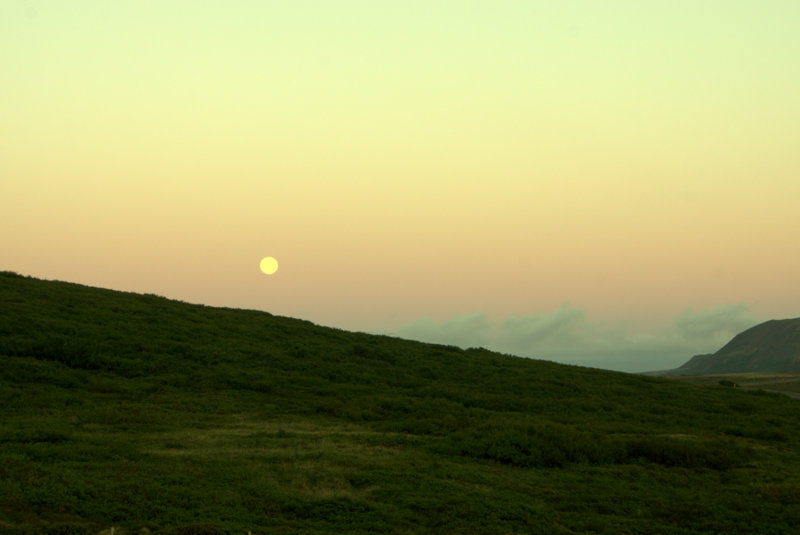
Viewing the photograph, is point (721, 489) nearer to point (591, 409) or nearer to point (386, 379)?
point (591, 409)

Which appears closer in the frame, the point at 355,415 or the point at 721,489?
the point at 721,489

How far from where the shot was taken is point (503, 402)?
4338 centimetres

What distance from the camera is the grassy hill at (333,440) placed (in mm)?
18812

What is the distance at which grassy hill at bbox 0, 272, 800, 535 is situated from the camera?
61.7 ft

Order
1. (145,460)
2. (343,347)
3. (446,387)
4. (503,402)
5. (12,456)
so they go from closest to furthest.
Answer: (12,456) → (145,460) → (503,402) → (446,387) → (343,347)

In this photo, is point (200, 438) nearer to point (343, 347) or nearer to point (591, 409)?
point (591, 409)

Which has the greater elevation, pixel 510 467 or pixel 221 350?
pixel 221 350

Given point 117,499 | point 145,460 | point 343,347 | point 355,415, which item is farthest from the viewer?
point 343,347

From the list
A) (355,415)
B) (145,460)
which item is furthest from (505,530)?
(355,415)

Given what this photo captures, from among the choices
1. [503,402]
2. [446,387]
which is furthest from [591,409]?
[446,387]

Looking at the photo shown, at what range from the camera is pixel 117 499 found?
18156 mm

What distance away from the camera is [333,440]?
28609mm

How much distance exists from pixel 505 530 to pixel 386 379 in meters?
31.0

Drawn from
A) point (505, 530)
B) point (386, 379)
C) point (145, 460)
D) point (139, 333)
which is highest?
point (139, 333)
